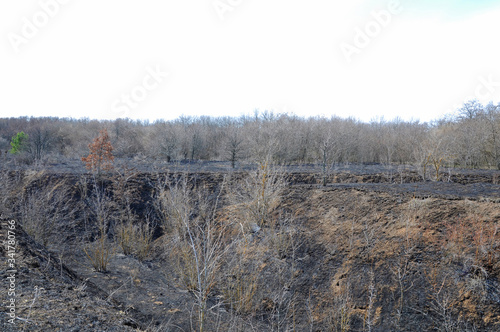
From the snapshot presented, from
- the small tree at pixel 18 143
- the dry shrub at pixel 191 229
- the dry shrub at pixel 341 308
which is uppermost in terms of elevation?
→ the small tree at pixel 18 143

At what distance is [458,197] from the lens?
7.45 meters

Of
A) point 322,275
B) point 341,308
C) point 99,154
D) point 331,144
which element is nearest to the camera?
point 341,308

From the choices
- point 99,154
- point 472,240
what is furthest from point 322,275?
point 99,154

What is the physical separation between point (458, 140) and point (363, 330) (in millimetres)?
16872

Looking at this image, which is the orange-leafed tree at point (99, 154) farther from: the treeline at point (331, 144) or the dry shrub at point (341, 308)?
the dry shrub at point (341, 308)

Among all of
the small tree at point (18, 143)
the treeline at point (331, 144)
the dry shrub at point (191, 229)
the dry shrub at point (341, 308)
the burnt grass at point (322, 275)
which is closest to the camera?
the burnt grass at point (322, 275)

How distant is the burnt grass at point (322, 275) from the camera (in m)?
4.71

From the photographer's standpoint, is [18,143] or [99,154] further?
[18,143]

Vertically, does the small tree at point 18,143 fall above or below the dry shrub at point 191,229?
above

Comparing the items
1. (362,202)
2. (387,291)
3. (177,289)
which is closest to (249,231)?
(177,289)

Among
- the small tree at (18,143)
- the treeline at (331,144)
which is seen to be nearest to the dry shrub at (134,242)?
the treeline at (331,144)

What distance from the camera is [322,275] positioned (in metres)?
6.53

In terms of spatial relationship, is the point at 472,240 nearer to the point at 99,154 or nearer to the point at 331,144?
the point at 331,144

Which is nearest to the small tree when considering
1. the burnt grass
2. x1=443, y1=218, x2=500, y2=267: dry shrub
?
the burnt grass
